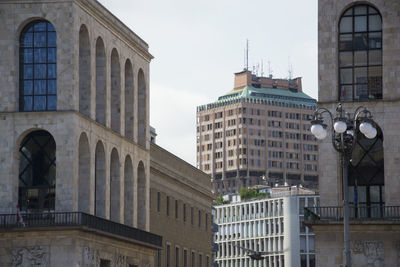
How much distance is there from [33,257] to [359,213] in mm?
19150

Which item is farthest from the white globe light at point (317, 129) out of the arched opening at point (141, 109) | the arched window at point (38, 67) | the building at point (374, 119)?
the arched opening at point (141, 109)

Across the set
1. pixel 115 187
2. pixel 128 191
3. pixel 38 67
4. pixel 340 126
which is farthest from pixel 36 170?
pixel 340 126

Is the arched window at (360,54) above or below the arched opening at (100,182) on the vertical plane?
above

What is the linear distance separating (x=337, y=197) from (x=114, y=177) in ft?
67.1

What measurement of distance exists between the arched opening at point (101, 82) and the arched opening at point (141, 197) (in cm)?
977

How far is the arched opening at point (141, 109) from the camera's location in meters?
95.1

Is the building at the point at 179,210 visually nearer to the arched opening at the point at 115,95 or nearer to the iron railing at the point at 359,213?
the arched opening at the point at 115,95

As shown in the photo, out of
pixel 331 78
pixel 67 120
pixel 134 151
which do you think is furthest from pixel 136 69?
pixel 331 78

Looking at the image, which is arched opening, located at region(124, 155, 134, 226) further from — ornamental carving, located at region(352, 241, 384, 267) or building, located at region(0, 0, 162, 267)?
ornamental carving, located at region(352, 241, 384, 267)

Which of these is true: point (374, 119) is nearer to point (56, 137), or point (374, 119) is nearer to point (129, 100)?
point (56, 137)

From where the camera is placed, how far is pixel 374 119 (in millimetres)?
74000

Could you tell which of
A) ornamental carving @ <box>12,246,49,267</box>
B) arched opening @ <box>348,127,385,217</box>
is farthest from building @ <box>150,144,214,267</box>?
arched opening @ <box>348,127,385,217</box>

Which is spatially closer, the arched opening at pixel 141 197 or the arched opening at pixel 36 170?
the arched opening at pixel 36 170

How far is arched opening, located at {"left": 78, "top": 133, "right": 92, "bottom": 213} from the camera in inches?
3204
